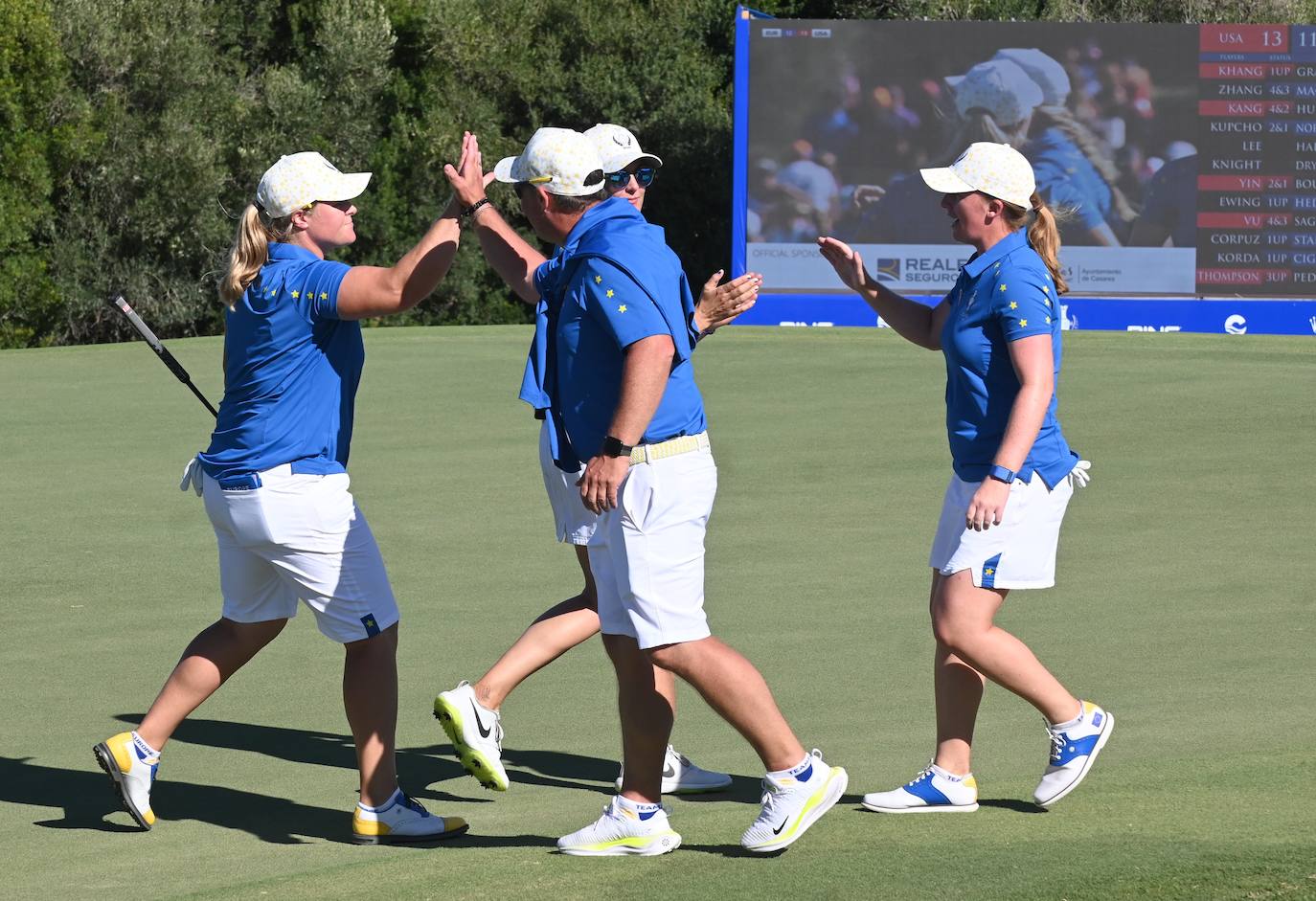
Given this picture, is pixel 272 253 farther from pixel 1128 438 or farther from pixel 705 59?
pixel 705 59

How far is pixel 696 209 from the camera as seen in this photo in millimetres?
40469

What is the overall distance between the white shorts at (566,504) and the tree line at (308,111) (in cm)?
3292

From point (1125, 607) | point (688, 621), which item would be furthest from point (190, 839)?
point (1125, 607)

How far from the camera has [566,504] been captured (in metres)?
6.09

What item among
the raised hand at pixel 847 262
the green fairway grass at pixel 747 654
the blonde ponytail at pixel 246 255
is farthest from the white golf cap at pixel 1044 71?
the blonde ponytail at pixel 246 255

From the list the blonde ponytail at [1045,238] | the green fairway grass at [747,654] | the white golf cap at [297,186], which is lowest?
the green fairway grass at [747,654]

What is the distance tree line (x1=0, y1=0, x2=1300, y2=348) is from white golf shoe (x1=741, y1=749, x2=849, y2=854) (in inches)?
1342

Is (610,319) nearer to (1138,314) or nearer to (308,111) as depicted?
(1138,314)

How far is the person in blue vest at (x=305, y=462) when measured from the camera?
18.6 ft

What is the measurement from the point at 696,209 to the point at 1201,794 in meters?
35.1

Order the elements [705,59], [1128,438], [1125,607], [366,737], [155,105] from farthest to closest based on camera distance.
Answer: [705,59], [155,105], [1128,438], [1125,607], [366,737]

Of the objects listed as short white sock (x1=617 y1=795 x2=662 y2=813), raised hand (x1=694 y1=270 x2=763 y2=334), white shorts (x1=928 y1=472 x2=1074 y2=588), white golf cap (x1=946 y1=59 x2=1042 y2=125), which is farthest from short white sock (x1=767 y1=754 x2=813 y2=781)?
white golf cap (x1=946 y1=59 x2=1042 y2=125)

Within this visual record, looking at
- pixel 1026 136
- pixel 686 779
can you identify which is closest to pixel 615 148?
pixel 686 779

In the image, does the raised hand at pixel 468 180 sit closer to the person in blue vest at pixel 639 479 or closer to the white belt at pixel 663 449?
the person in blue vest at pixel 639 479
